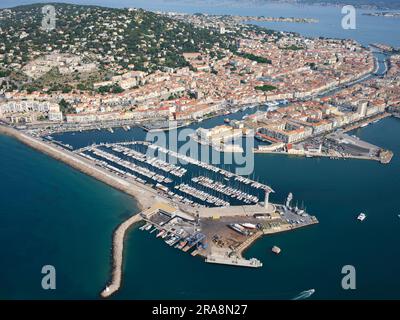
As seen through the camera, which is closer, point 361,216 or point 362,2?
point 361,216

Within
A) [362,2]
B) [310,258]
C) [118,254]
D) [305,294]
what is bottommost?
[305,294]

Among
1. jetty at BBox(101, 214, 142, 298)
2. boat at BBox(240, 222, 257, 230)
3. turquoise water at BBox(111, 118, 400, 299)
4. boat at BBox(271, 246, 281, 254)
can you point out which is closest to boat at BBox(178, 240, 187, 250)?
turquoise water at BBox(111, 118, 400, 299)

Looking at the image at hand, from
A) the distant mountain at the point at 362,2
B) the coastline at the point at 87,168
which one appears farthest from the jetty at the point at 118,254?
the distant mountain at the point at 362,2

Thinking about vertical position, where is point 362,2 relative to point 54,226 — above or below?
above

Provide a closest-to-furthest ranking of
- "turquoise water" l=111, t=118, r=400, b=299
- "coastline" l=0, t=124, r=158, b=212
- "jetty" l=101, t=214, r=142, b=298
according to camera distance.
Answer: "jetty" l=101, t=214, r=142, b=298, "turquoise water" l=111, t=118, r=400, b=299, "coastline" l=0, t=124, r=158, b=212

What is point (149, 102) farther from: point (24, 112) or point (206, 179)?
point (206, 179)

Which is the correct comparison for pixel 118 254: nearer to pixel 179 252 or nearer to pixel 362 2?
pixel 179 252

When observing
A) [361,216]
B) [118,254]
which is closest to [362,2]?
[361,216]

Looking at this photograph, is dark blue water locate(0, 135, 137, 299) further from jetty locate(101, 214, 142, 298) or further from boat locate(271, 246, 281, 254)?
boat locate(271, 246, 281, 254)

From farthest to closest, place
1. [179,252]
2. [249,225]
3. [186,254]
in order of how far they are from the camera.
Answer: [249,225]
[179,252]
[186,254]
